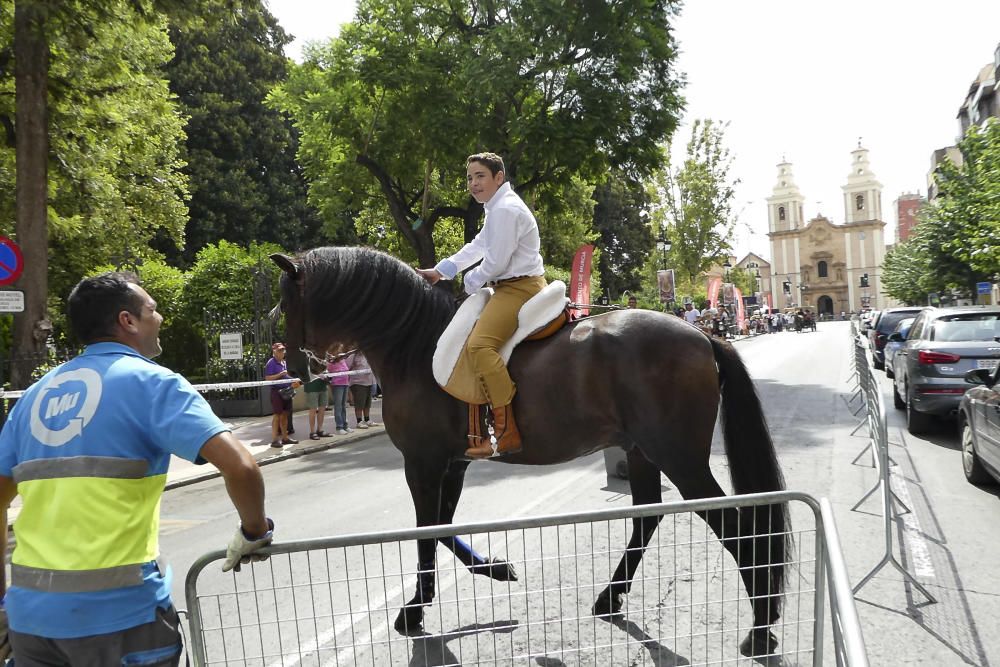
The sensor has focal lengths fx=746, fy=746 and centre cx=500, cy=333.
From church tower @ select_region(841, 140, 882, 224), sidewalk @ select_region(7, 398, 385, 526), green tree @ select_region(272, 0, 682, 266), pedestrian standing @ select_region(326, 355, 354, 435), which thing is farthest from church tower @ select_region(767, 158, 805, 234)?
pedestrian standing @ select_region(326, 355, 354, 435)

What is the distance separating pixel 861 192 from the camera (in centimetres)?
12381

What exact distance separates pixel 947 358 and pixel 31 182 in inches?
516

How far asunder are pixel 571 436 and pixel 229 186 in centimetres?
2987

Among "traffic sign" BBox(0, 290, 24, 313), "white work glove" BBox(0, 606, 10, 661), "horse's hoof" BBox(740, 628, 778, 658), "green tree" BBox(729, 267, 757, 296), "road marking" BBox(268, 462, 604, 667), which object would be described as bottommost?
"road marking" BBox(268, 462, 604, 667)

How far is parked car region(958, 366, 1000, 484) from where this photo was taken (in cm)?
670

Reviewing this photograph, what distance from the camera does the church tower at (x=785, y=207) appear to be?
127 metres

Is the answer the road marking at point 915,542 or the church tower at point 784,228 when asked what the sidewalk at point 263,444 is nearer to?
the road marking at point 915,542

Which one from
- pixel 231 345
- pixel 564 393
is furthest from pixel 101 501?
pixel 231 345

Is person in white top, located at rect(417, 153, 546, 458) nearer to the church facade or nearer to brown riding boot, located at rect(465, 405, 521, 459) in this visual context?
brown riding boot, located at rect(465, 405, 521, 459)

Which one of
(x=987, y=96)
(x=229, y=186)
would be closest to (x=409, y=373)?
(x=229, y=186)

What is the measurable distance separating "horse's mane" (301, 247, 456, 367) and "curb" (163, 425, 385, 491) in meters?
5.62

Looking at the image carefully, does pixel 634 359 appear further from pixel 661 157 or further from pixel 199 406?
pixel 661 157

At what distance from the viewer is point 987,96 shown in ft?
168

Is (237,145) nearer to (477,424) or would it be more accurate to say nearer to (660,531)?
(660,531)
